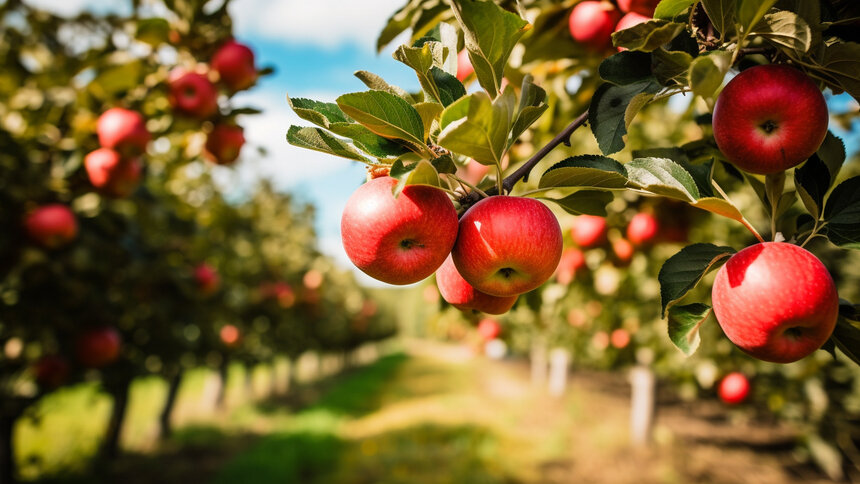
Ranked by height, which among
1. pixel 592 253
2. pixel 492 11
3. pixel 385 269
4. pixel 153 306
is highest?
pixel 492 11

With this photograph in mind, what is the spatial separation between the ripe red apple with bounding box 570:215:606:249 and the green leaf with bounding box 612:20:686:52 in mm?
1811

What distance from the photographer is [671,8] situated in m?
0.86

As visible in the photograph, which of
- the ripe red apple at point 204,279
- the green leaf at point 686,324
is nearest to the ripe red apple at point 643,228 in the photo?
the green leaf at point 686,324

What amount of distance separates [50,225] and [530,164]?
2906mm

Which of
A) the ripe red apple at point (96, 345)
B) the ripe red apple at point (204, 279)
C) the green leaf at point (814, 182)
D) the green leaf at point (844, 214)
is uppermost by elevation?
the green leaf at point (814, 182)

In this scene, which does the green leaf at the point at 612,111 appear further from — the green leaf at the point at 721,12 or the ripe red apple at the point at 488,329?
the ripe red apple at the point at 488,329

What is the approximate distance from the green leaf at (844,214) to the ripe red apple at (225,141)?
7.76 feet

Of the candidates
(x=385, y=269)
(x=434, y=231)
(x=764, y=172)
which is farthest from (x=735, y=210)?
(x=385, y=269)

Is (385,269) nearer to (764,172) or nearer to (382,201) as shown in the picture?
(382,201)

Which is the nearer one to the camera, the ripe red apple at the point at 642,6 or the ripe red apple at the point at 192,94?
the ripe red apple at the point at 642,6

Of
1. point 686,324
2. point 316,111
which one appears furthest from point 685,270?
point 316,111

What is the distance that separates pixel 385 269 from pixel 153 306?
4.52m

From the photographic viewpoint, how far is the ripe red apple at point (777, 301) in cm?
85

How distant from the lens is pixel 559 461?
8812 millimetres
